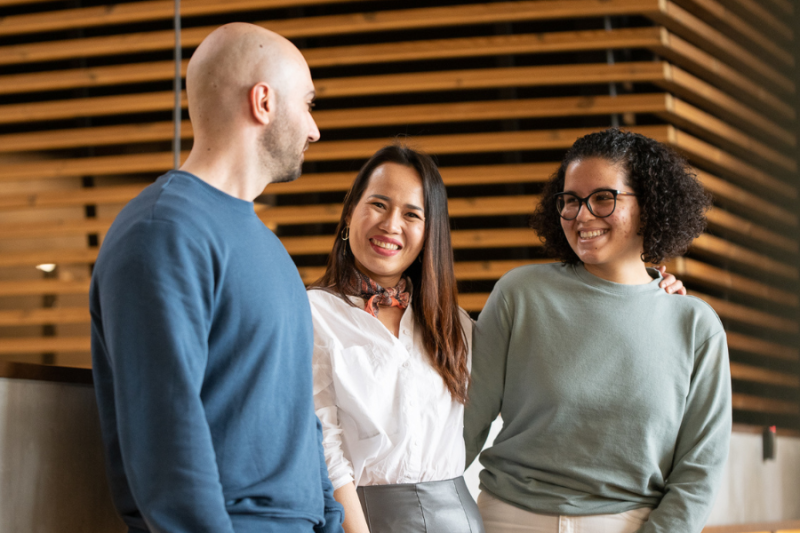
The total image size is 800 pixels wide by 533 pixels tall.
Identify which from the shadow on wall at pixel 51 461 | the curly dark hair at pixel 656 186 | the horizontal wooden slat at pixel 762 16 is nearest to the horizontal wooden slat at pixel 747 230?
the horizontal wooden slat at pixel 762 16

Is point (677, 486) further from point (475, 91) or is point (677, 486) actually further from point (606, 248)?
point (475, 91)

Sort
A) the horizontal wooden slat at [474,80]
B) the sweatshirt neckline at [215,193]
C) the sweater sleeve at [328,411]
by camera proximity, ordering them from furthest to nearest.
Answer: the horizontal wooden slat at [474,80] < the sweater sleeve at [328,411] < the sweatshirt neckline at [215,193]

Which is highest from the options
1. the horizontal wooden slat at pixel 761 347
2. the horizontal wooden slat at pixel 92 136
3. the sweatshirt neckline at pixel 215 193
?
the horizontal wooden slat at pixel 92 136

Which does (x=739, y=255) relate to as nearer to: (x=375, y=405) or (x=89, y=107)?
(x=375, y=405)

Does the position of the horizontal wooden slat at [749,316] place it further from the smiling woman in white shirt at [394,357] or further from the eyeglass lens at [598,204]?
the smiling woman in white shirt at [394,357]

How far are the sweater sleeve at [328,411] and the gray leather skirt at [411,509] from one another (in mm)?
77

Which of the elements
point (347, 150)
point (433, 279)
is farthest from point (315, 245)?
point (433, 279)

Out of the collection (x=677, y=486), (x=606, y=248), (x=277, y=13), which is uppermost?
(x=277, y=13)

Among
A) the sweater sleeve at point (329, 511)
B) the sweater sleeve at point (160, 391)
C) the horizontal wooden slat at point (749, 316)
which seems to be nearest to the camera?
the sweater sleeve at point (160, 391)

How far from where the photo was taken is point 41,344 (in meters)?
3.97

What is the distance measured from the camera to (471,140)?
368 cm

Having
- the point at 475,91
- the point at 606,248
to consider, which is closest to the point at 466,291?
the point at 475,91

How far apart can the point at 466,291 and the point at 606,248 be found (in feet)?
6.94

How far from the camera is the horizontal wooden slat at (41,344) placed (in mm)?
3918
